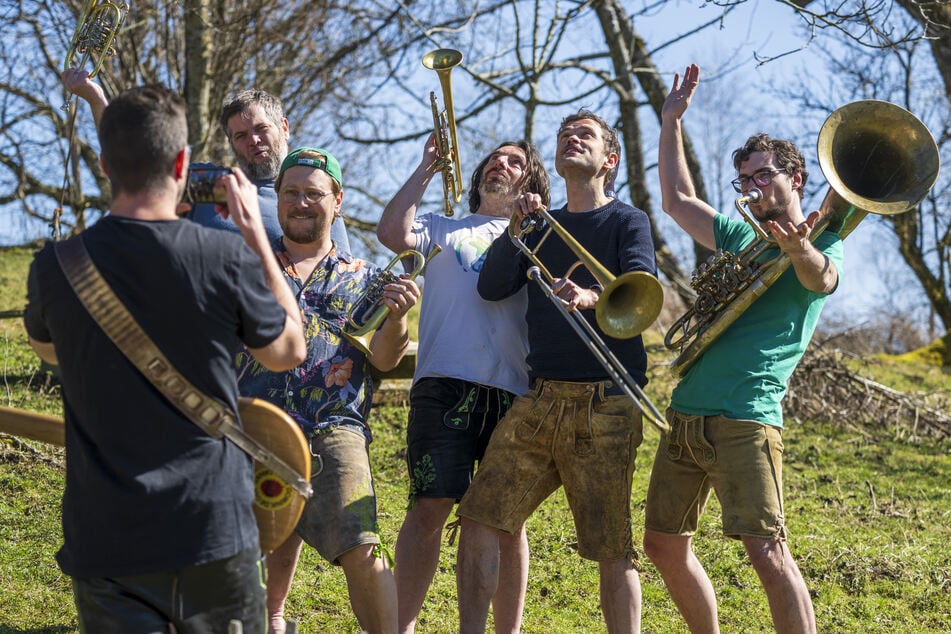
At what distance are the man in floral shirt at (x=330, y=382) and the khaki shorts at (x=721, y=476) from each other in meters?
1.08

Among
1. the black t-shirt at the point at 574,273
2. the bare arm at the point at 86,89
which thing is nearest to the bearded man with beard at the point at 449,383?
the black t-shirt at the point at 574,273

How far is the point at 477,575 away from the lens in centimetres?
393

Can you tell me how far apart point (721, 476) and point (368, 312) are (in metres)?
1.40

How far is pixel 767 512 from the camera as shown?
369 centimetres

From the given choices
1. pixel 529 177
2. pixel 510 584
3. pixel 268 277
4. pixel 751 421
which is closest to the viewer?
pixel 268 277

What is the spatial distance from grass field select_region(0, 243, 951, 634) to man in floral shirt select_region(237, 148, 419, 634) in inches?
38.2

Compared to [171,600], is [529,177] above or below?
above

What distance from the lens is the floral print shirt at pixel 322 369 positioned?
365 centimetres

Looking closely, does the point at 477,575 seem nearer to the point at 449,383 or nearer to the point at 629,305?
the point at 449,383

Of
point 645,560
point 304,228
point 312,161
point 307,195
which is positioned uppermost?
point 312,161

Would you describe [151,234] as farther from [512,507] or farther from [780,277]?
[780,277]

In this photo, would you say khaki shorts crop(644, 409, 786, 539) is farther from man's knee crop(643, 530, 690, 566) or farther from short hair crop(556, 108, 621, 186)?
short hair crop(556, 108, 621, 186)

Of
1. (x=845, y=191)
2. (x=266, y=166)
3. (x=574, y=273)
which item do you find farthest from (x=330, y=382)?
(x=845, y=191)

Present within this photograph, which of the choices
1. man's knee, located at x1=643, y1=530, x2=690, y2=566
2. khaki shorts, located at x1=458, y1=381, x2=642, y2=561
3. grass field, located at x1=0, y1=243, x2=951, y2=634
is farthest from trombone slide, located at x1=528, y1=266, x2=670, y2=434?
grass field, located at x1=0, y1=243, x2=951, y2=634
